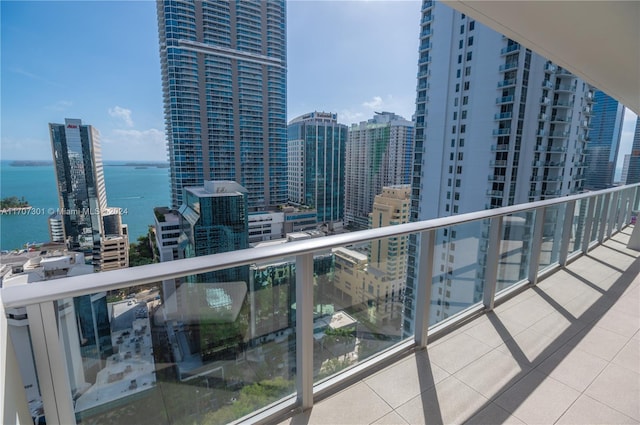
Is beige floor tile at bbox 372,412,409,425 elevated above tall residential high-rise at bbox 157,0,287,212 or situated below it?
below

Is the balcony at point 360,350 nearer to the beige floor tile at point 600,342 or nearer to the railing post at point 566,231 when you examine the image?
the beige floor tile at point 600,342

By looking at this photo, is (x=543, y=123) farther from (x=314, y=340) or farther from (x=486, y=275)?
(x=314, y=340)

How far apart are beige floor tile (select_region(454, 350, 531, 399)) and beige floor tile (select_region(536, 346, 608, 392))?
166 mm

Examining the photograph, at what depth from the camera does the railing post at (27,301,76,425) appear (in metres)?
0.99

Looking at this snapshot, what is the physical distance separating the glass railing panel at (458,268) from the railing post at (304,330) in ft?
3.58

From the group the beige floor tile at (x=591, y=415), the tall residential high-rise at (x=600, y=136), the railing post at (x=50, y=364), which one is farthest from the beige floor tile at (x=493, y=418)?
the tall residential high-rise at (x=600, y=136)

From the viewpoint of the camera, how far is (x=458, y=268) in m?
2.59

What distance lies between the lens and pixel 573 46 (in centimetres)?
297

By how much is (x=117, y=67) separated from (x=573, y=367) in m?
47.5

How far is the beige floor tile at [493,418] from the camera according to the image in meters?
1.60

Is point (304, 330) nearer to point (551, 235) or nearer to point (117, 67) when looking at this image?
point (551, 235)

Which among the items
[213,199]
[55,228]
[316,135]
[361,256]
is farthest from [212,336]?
[316,135]

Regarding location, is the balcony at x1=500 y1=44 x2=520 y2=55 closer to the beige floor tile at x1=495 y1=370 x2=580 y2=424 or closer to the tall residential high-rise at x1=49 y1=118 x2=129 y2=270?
the beige floor tile at x1=495 y1=370 x2=580 y2=424

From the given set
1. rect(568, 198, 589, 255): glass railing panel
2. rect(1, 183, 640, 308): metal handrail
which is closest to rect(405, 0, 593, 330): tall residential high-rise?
rect(568, 198, 589, 255): glass railing panel
